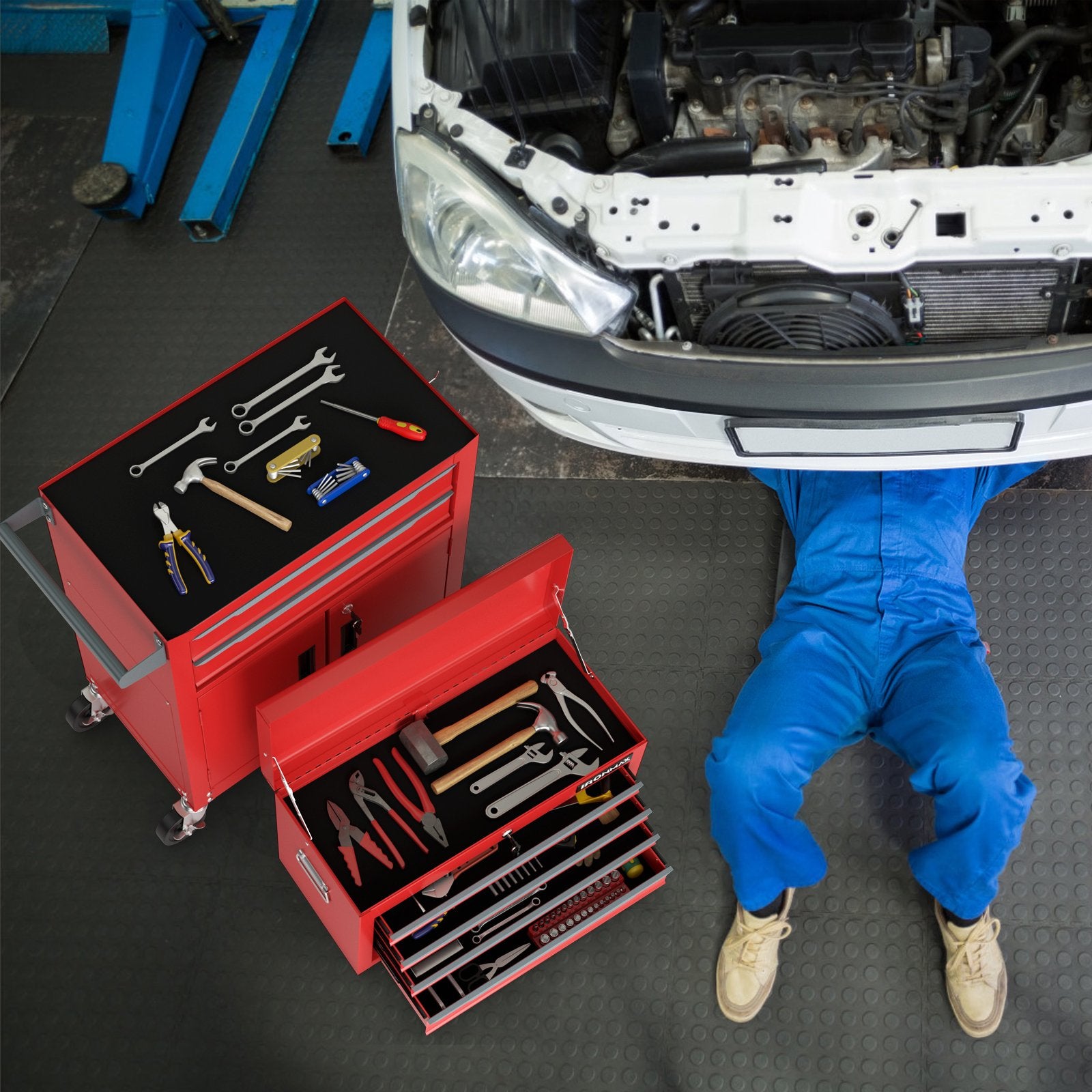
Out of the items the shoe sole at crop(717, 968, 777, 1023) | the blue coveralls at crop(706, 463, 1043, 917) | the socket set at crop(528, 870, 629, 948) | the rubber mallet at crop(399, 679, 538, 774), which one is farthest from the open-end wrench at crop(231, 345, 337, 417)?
the shoe sole at crop(717, 968, 777, 1023)

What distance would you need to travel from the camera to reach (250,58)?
350 centimetres

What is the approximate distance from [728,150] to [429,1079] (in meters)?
1.74

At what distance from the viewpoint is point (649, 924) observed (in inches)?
95.0

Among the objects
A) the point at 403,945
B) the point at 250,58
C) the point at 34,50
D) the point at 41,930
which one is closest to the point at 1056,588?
the point at 403,945

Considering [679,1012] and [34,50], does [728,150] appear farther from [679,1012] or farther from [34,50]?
[34,50]

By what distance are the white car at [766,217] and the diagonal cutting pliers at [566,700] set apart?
468 millimetres

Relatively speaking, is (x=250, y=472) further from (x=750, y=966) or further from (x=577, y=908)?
(x=750, y=966)

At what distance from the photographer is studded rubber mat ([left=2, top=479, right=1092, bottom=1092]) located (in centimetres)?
229

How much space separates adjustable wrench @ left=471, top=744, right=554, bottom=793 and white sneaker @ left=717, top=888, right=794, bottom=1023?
48 cm

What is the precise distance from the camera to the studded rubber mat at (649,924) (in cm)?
229

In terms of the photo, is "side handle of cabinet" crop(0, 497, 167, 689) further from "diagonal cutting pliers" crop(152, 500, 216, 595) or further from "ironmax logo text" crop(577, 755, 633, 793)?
"ironmax logo text" crop(577, 755, 633, 793)

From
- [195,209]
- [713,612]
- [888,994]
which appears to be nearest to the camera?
[888,994]

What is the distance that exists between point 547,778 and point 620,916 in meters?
0.36

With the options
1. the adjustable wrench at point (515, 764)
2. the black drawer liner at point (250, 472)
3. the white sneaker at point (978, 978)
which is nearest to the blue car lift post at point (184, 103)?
the black drawer liner at point (250, 472)
